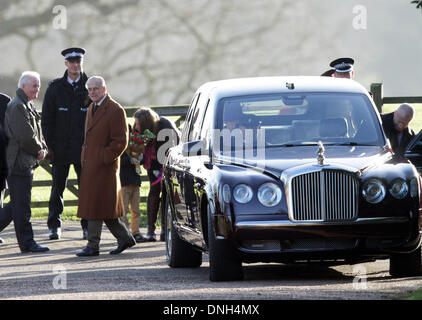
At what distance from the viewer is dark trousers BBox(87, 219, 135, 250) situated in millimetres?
13977

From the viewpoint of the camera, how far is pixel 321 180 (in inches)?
392

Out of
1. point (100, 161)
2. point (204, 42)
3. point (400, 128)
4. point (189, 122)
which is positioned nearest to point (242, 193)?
point (189, 122)

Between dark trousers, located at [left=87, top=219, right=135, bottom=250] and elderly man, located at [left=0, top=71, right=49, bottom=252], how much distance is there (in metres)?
0.81

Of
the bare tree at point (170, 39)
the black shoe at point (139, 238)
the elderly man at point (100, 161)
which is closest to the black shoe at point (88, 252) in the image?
the elderly man at point (100, 161)

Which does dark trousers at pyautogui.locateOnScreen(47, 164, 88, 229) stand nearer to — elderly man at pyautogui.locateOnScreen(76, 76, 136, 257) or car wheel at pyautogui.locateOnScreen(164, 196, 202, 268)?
elderly man at pyautogui.locateOnScreen(76, 76, 136, 257)

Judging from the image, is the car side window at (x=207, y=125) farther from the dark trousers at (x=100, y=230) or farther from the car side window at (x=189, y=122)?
the dark trousers at (x=100, y=230)

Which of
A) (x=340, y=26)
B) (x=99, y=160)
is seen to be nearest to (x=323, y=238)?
(x=99, y=160)

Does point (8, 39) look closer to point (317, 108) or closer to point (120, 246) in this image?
point (120, 246)

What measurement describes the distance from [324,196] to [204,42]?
2077 cm

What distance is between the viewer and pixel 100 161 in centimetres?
1377

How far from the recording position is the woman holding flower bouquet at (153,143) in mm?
15930

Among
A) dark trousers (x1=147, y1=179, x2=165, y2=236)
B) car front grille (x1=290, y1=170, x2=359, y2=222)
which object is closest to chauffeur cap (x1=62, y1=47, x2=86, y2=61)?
dark trousers (x1=147, y1=179, x2=165, y2=236)

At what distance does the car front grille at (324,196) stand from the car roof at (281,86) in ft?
5.29

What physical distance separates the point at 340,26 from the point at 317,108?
18.4m
